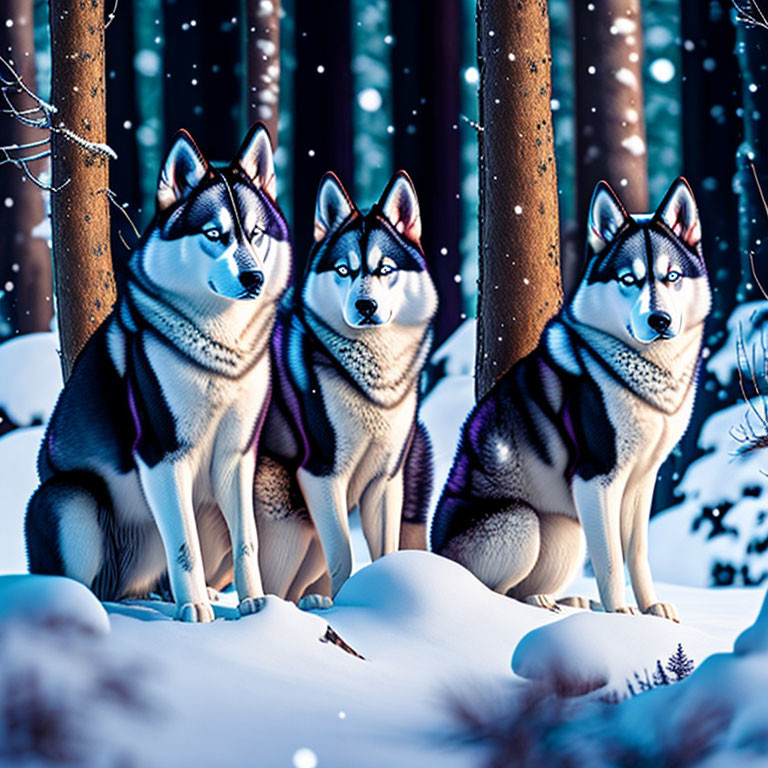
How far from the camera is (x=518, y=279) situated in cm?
500

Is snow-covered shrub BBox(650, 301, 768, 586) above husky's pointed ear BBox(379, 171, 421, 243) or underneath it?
underneath

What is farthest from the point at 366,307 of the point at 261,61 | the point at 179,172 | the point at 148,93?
the point at 148,93

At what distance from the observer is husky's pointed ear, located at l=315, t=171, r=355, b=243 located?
13.4 ft

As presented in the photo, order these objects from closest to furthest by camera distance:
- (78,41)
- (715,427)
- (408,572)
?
(408,572)
(78,41)
(715,427)

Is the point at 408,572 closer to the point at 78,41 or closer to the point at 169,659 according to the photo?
the point at 169,659

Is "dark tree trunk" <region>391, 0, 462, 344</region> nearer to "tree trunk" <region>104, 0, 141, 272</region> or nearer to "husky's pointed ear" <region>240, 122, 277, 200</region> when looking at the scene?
"tree trunk" <region>104, 0, 141, 272</region>

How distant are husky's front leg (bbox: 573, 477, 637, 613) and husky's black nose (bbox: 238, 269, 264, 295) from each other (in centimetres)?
139

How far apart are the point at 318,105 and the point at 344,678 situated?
20.1 ft

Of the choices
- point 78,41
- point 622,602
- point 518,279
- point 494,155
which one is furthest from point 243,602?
point 78,41

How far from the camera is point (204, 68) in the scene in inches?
326

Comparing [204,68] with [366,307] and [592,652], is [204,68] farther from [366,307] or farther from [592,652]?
[592,652]

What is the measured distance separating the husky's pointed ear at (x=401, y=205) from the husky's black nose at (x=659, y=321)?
0.89 m

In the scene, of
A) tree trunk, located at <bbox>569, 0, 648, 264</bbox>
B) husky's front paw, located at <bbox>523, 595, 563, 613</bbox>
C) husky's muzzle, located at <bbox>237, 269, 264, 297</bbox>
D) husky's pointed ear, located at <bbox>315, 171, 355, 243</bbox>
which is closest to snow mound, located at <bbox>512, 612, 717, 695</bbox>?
husky's front paw, located at <bbox>523, 595, 563, 613</bbox>

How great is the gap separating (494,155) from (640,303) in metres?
1.42
